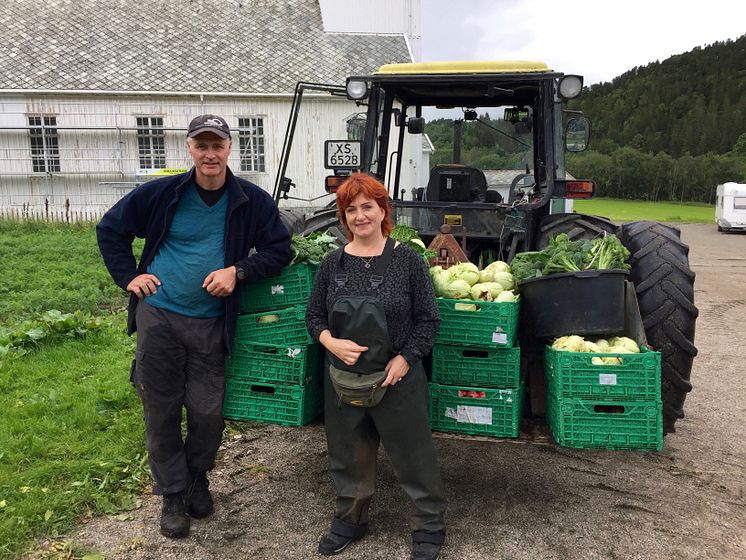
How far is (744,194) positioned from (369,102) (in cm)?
2480

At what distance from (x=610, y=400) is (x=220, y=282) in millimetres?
2046

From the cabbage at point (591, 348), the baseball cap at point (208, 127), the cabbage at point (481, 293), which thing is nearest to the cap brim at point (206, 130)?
the baseball cap at point (208, 127)

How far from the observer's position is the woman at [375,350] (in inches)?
123

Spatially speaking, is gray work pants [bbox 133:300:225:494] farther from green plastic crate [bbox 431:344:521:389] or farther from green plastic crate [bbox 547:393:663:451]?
green plastic crate [bbox 547:393:663:451]

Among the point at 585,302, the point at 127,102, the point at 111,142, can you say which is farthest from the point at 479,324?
the point at 111,142

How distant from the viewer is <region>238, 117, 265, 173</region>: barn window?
1925 centimetres

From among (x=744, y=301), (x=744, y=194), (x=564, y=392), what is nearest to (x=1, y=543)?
(x=564, y=392)

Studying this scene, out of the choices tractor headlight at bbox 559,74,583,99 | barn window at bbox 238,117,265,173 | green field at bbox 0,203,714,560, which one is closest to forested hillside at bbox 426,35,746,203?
barn window at bbox 238,117,265,173

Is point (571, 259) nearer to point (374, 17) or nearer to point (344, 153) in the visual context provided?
point (344, 153)

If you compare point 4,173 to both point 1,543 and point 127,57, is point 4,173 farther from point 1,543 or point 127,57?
point 1,543

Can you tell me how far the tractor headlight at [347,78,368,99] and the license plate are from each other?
49 centimetres

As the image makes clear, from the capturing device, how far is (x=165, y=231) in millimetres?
3518

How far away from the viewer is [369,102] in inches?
220

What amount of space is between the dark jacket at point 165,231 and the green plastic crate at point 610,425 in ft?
5.59
